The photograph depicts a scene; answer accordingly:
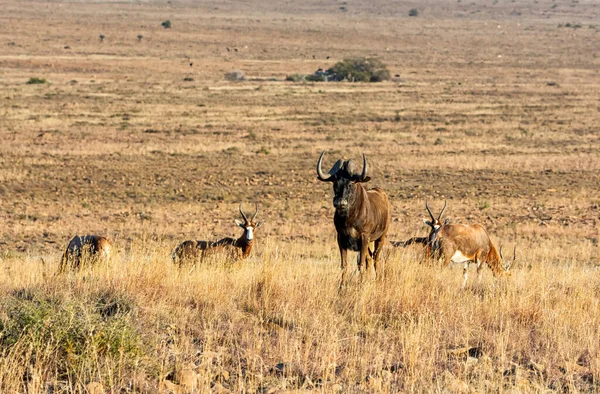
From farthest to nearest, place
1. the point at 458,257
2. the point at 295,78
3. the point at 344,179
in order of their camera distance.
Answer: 1. the point at 295,78
2. the point at 458,257
3. the point at 344,179

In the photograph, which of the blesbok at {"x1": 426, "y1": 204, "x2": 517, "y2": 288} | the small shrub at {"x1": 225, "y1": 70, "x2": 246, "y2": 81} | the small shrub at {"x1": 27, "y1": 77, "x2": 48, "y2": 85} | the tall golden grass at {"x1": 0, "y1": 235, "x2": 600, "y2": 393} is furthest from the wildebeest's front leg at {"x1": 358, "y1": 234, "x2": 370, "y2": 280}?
the small shrub at {"x1": 225, "y1": 70, "x2": 246, "y2": 81}

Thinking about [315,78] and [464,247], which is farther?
[315,78]

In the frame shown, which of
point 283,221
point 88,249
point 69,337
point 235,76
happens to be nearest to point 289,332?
point 69,337

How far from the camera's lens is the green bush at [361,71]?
63344mm

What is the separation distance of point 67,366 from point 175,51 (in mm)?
80783

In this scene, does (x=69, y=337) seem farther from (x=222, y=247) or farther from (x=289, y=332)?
(x=222, y=247)

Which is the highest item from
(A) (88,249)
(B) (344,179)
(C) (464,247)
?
(B) (344,179)

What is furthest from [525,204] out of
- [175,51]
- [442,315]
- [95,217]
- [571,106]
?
[175,51]

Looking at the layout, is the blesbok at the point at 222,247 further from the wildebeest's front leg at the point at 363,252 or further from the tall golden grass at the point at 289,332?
the tall golden grass at the point at 289,332

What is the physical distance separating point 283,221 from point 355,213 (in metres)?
9.37

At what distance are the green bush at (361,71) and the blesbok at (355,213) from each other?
52.3 meters

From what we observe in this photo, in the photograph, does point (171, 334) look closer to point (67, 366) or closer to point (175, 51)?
point (67, 366)

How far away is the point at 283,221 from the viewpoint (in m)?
20.1

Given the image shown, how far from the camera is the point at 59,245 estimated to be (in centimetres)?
1703
